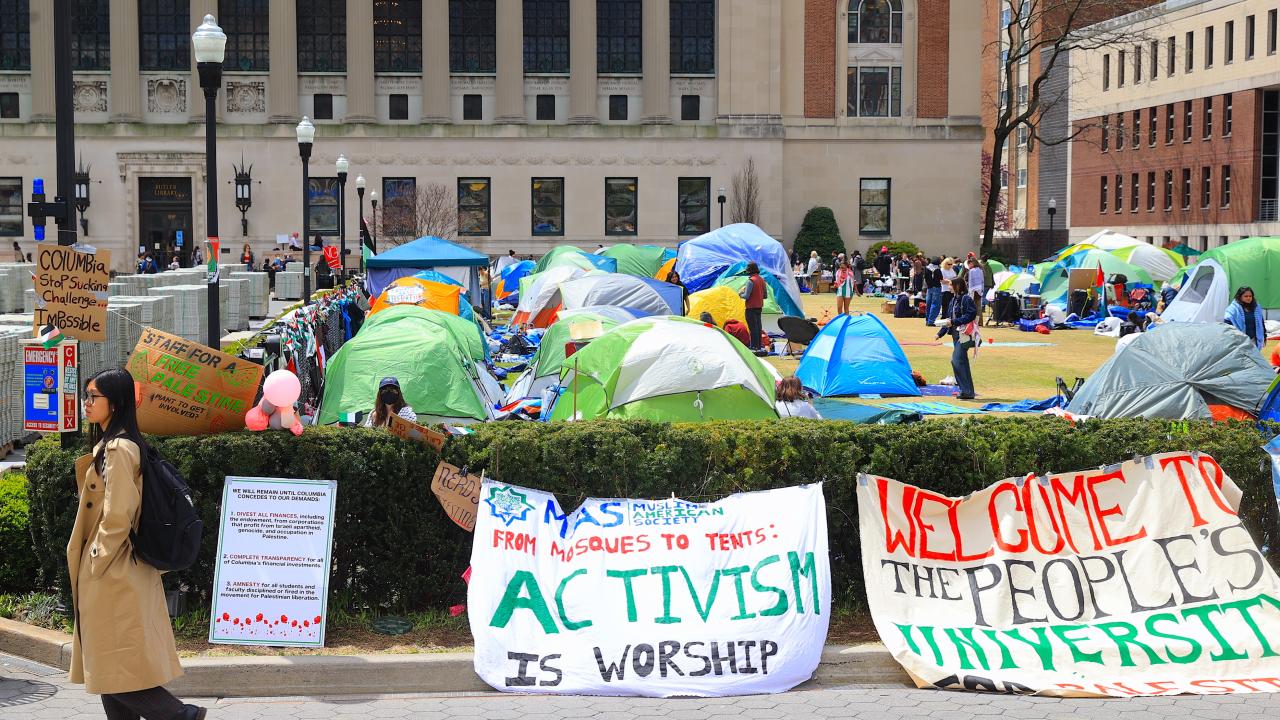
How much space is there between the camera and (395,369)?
15414 millimetres

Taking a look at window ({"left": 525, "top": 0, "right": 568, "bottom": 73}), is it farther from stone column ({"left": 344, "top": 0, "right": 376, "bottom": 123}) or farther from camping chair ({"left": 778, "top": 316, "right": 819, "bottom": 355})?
camping chair ({"left": 778, "top": 316, "right": 819, "bottom": 355})

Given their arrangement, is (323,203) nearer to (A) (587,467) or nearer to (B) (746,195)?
(B) (746,195)

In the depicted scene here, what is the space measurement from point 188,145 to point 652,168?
2169cm

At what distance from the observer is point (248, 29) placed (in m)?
64.6

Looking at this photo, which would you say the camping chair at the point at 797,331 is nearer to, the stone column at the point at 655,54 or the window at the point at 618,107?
the stone column at the point at 655,54

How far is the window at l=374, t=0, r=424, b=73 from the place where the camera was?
214ft

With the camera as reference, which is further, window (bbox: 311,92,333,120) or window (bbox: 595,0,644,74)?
window (bbox: 595,0,644,74)

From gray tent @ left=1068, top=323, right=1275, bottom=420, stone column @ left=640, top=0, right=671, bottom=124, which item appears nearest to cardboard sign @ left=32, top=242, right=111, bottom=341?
gray tent @ left=1068, top=323, right=1275, bottom=420

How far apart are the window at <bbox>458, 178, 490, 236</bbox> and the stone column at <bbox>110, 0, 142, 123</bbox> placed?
15318 millimetres

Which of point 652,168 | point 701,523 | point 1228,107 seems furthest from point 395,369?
point 1228,107

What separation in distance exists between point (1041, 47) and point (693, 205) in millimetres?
31250

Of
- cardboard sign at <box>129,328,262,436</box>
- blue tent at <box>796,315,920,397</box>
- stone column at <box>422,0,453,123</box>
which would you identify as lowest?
blue tent at <box>796,315,920,397</box>

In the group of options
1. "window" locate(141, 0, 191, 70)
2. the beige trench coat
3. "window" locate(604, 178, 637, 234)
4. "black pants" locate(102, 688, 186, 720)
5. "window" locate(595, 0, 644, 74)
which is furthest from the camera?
"window" locate(604, 178, 637, 234)

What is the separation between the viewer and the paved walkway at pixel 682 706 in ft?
24.2
